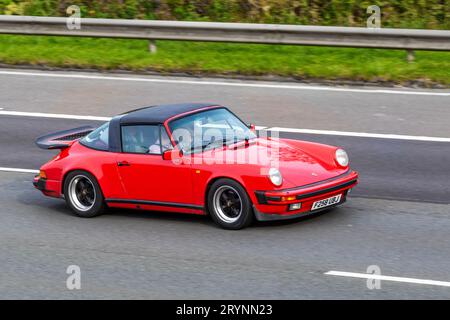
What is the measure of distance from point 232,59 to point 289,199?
9158 mm

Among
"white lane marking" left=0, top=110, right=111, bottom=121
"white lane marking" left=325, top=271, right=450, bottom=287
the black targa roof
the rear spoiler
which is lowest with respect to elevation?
"white lane marking" left=325, top=271, right=450, bottom=287

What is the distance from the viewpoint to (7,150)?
581 inches

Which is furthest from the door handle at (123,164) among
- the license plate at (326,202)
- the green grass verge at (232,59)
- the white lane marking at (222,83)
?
the green grass verge at (232,59)

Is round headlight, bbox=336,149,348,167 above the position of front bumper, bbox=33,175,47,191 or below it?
above

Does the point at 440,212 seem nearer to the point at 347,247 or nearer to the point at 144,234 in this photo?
the point at 347,247

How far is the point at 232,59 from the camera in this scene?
62.9ft

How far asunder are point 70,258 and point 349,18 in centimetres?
1192

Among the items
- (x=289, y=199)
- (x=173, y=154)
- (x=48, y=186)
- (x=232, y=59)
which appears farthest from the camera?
(x=232, y=59)

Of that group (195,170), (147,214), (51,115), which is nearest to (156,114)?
(195,170)

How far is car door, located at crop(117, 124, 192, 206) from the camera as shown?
1088 cm

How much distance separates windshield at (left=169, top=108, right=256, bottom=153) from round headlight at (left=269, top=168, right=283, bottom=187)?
3.07ft

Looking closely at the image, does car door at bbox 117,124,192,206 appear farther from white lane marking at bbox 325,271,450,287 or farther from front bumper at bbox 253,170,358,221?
white lane marking at bbox 325,271,450,287

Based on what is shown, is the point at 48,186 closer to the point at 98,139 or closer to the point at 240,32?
the point at 98,139

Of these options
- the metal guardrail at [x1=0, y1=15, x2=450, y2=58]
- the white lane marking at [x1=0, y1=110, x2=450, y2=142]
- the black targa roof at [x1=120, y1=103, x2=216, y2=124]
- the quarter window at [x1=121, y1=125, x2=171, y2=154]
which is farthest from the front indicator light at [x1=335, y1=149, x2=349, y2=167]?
the metal guardrail at [x1=0, y1=15, x2=450, y2=58]
